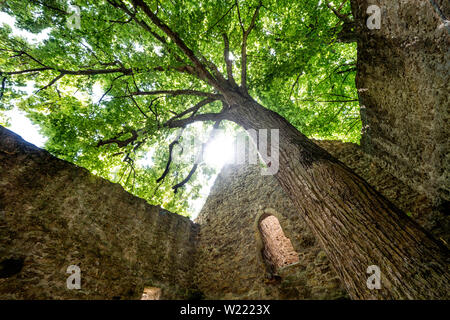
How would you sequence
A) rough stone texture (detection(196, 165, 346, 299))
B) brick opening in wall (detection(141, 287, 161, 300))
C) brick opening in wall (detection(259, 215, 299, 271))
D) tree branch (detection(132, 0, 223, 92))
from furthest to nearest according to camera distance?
brick opening in wall (detection(259, 215, 299, 271))
brick opening in wall (detection(141, 287, 161, 300))
rough stone texture (detection(196, 165, 346, 299))
tree branch (detection(132, 0, 223, 92))

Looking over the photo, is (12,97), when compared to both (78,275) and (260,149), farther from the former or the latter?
(260,149)

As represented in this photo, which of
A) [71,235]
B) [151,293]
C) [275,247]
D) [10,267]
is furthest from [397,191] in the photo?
[10,267]

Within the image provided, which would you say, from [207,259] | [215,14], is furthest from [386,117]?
[207,259]

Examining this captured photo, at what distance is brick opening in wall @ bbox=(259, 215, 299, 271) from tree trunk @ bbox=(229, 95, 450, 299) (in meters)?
3.71

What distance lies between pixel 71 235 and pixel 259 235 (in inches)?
171

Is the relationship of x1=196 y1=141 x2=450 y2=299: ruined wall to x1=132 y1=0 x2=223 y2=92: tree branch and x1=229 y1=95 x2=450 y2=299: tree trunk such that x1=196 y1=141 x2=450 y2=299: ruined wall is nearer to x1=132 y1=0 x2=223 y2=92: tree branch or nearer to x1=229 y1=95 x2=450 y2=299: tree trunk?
x1=229 y1=95 x2=450 y2=299: tree trunk

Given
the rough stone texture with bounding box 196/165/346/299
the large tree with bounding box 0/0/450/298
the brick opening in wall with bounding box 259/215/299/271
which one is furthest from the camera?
the brick opening in wall with bounding box 259/215/299/271

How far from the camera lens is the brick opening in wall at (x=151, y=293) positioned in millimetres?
4513

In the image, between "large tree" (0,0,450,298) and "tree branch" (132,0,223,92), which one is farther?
"tree branch" (132,0,223,92)

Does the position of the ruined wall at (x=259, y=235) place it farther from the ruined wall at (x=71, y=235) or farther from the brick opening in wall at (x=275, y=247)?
the ruined wall at (x=71, y=235)

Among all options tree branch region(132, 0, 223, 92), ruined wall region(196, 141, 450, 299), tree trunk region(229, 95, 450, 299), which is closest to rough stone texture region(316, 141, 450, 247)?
ruined wall region(196, 141, 450, 299)

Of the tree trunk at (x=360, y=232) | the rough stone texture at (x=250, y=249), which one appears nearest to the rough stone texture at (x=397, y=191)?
the tree trunk at (x=360, y=232)

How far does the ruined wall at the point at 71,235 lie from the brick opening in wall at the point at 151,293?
12 cm

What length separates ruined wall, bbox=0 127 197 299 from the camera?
10.4 ft
